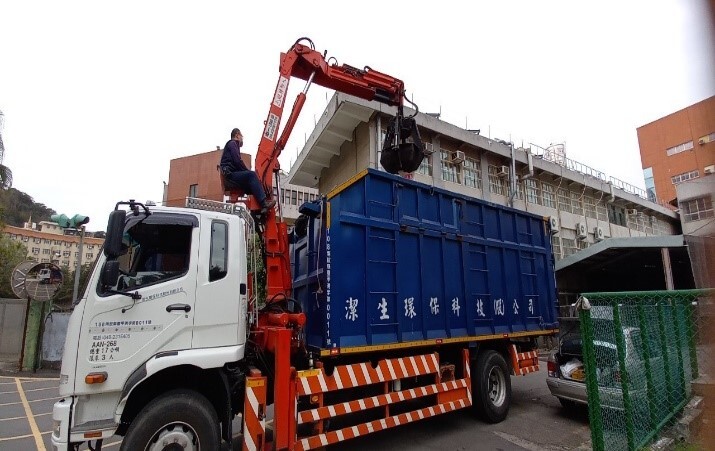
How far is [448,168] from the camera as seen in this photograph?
1972 cm

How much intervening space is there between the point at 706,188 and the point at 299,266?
542 centimetres

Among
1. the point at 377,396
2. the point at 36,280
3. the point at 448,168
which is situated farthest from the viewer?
the point at 448,168

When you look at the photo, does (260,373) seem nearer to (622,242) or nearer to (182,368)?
(182,368)

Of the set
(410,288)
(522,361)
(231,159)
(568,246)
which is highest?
(568,246)

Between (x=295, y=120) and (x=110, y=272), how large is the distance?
334cm

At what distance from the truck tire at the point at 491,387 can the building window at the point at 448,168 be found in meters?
13.2

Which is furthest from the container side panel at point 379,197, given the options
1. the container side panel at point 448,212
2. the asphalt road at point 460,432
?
the asphalt road at point 460,432

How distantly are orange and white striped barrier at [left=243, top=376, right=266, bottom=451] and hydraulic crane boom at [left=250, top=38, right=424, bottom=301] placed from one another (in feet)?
3.71

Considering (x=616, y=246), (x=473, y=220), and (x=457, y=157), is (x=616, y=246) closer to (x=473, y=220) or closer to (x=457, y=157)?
(x=457, y=157)

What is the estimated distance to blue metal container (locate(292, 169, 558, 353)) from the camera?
5094mm

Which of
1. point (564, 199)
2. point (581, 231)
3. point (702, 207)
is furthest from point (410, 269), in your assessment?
point (581, 231)

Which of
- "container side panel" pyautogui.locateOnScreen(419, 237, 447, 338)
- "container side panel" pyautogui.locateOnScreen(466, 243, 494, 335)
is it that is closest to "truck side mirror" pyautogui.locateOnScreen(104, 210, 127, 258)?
"container side panel" pyautogui.locateOnScreen(419, 237, 447, 338)

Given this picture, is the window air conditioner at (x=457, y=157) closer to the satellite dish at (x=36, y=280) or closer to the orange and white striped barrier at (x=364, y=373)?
the orange and white striped barrier at (x=364, y=373)

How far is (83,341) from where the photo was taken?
382 cm
